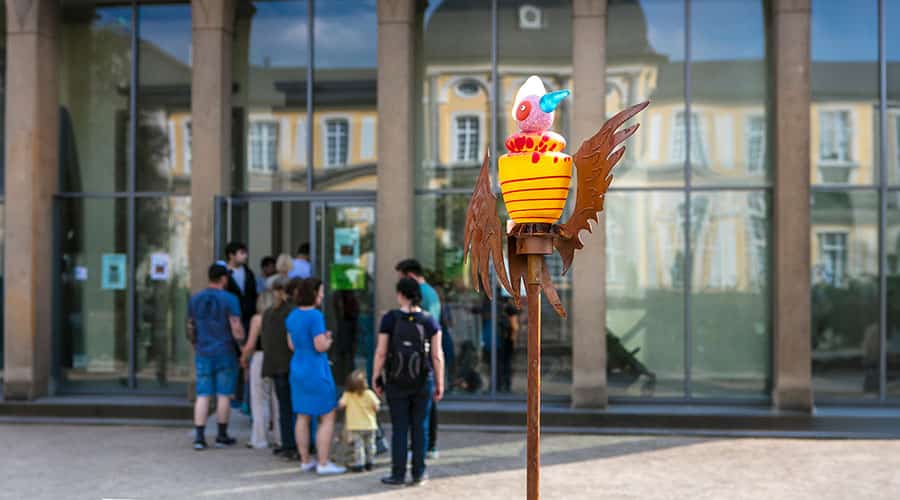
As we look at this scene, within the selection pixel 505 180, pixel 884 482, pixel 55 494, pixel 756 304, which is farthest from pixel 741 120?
pixel 55 494

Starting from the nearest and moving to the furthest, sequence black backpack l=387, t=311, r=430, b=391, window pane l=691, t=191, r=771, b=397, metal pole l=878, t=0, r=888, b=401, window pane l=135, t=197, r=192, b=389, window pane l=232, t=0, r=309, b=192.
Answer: black backpack l=387, t=311, r=430, b=391 → metal pole l=878, t=0, r=888, b=401 → window pane l=691, t=191, r=771, b=397 → window pane l=232, t=0, r=309, b=192 → window pane l=135, t=197, r=192, b=389

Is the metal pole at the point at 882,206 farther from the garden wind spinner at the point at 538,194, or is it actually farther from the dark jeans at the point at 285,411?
the garden wind spinner at the point at 538,194

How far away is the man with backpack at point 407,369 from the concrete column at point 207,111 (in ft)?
15.2

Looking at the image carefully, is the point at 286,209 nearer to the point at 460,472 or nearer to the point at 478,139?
the point at 478,139

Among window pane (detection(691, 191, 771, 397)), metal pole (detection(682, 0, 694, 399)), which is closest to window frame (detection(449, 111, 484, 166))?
metal pole (detection(682, 0, 694, 399))

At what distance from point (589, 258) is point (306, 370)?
4343 mm

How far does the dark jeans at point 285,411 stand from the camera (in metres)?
9.75

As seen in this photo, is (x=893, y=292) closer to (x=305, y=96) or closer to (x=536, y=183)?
(x=305, y=96)

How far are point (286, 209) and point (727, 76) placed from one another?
19.6 feet

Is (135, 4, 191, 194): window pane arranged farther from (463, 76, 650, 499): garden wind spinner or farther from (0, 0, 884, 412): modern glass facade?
(463, 76, 650, 499): garden wind spinner

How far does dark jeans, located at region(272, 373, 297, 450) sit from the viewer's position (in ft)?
32.0

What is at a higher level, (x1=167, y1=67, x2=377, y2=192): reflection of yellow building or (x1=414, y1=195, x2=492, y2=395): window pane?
(x1=167, y1=67, x2=377, y2=192): reflection of yellow building

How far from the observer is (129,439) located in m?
11.0

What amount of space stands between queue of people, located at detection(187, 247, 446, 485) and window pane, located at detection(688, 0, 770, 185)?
4.63m
